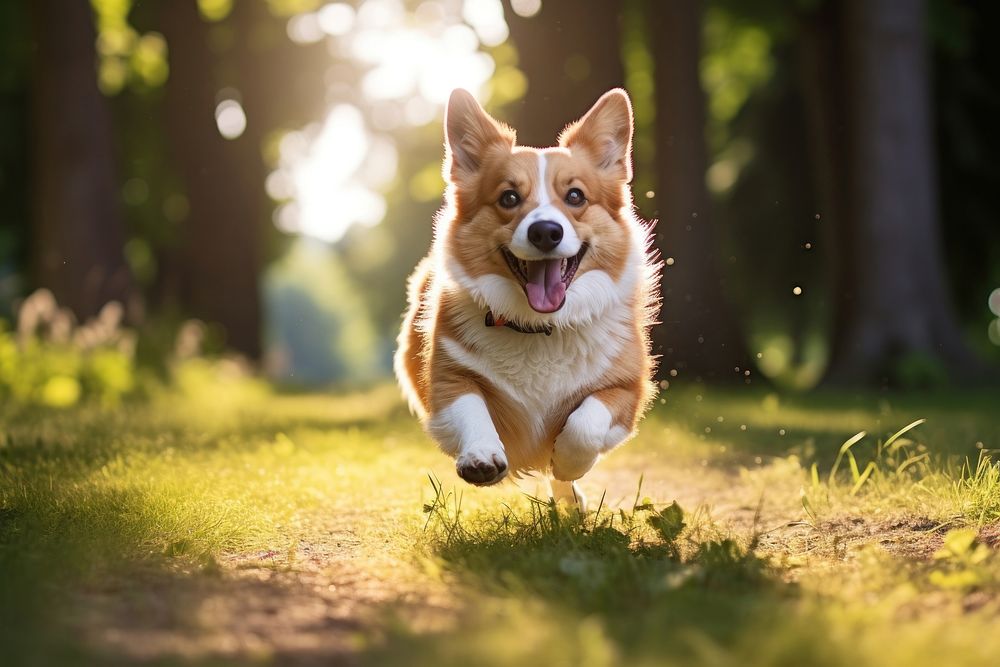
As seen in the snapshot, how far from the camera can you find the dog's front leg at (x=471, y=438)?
3.95m

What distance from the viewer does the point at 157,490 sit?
15.3ft

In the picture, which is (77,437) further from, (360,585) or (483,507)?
(360,585)

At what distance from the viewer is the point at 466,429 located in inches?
163

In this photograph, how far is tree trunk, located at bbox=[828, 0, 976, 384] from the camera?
11000 mm

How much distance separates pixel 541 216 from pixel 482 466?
0.94 metres

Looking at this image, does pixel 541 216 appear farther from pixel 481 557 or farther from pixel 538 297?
pixel 481 557

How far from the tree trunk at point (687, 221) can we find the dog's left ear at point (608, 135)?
6.18 metres

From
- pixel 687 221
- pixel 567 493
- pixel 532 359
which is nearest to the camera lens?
pixel 532 359

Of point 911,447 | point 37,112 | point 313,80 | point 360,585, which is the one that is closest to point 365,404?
point 37,112

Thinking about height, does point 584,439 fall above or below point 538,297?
below

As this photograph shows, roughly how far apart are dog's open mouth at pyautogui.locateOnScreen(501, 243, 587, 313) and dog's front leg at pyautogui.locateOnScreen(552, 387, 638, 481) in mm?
417

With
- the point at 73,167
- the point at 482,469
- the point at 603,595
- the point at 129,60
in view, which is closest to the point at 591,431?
the point at 482,469

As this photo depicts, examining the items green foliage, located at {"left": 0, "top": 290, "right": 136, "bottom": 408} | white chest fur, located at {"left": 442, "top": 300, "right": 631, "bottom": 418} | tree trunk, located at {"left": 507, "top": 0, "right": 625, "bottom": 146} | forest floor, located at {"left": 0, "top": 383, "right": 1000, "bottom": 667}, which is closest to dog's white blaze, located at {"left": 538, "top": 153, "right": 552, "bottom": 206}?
white chest fur, located at {"left": 442, "top": 300, "right": 631, "bottom": 418}

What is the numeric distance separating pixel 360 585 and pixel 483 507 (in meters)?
1.28
